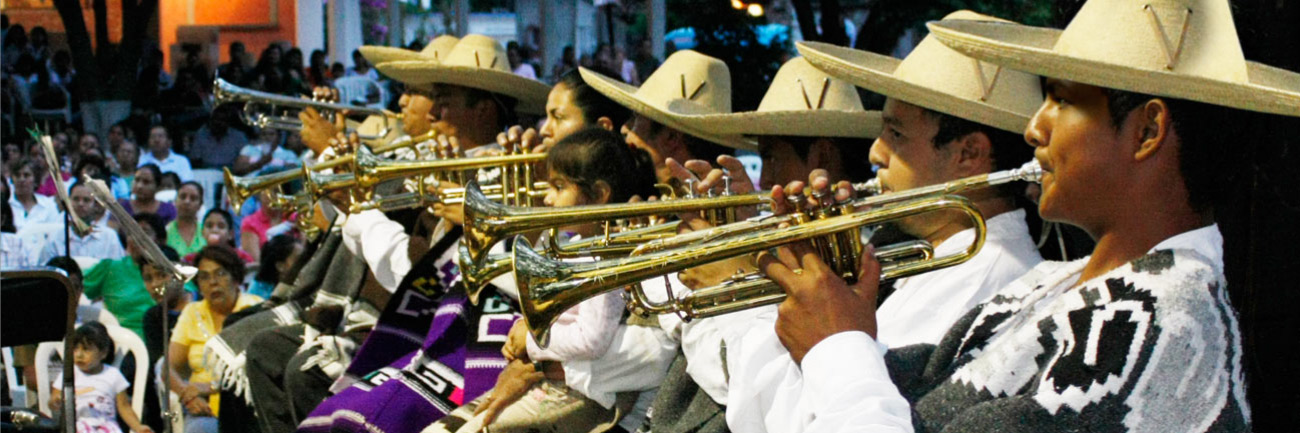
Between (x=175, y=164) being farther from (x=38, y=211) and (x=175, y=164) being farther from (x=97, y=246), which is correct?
(x=97, y=246)

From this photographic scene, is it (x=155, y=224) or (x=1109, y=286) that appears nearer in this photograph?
(x=1109, y=286)

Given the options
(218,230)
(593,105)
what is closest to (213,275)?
(218,230)

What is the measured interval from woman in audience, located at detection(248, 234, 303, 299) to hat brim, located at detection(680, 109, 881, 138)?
4.31 meters

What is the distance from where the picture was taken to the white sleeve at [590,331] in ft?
12.6

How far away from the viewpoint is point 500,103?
6.43 meters

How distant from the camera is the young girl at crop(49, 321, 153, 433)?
21.7 ft

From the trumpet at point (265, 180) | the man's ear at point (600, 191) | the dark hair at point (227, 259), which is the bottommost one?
the dark hair at point (227, 259)

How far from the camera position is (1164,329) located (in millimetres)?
2205

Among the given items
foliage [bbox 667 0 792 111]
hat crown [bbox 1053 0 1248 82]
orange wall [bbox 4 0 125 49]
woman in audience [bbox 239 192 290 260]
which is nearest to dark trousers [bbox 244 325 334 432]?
woman in audience [bbox 239 192 290 260]

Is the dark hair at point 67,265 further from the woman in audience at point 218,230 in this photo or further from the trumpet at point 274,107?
the woman in audience at point 218,230

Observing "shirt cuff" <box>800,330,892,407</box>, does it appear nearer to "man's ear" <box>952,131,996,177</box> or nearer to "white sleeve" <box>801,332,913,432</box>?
"white sleeve" <box>801,332,913,432</box>

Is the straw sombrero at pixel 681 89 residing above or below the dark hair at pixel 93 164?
above

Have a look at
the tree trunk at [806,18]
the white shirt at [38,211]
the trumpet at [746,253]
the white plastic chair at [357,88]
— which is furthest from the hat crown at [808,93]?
the white plastic chair at [357,88]

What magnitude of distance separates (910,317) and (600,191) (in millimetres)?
1375
